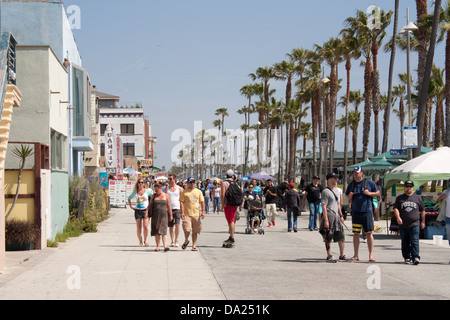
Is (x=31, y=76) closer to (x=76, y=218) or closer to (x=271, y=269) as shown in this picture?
(x=76, y=218)

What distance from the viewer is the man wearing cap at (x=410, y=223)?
43.6 ft

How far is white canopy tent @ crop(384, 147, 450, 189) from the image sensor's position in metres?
18.6

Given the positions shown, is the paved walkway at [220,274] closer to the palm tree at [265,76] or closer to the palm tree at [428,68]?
the palm tree at [428,68]

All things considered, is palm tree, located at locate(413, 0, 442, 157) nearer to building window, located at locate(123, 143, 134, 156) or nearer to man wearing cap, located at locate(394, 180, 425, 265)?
man wearing cap, located at locate(394, 180, 425, 265)

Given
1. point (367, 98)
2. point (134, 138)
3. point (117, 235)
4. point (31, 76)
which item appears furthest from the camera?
point (134, 138)

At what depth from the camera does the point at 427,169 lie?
18.7 metres

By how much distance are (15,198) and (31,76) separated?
3.50 metres

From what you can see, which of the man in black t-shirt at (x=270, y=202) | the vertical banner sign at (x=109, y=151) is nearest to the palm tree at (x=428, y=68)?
the man in black t-shirt at (x=270, y=202)

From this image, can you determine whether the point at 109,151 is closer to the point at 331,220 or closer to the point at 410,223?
the point at 331,220

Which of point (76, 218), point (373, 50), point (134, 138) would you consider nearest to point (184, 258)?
point (76, 218)

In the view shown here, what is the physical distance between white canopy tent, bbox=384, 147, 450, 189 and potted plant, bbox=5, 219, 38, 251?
400 inches

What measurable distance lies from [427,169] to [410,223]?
18.9 ft

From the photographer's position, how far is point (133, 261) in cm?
1390

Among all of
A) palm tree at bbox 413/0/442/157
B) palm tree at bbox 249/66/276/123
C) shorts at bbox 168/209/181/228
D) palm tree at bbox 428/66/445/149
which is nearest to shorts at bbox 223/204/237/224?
shorts at bbox 168/209/181/228
